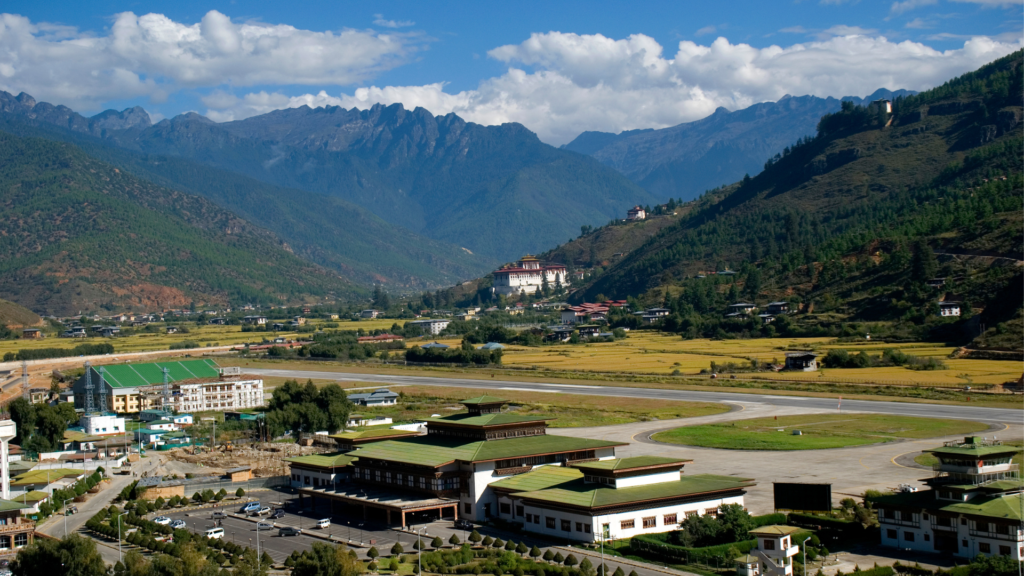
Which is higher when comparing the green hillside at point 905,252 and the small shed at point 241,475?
the green hillside at point 905,252

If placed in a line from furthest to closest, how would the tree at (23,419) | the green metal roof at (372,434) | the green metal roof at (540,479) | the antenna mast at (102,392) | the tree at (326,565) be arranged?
1. the antenna mast at (102,392)
2. the tree at (23,419)
3. the green metal roof at (372,434)
4. the green metal roof at (540,479)
5. the tree at (326,565)

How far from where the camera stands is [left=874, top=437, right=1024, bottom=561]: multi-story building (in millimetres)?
39812

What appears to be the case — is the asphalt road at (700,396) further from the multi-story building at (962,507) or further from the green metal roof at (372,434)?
the green metal roof at (372,434)

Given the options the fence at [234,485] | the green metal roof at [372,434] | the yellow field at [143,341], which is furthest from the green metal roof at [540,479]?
the yellow field at [143,341]

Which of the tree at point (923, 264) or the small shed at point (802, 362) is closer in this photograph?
the small shed at point (802, 362)

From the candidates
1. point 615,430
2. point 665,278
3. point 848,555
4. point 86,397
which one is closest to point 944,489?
point 848,555

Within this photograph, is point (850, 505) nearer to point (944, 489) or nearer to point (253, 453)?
point (944, 489)

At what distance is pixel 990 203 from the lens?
144375 mm

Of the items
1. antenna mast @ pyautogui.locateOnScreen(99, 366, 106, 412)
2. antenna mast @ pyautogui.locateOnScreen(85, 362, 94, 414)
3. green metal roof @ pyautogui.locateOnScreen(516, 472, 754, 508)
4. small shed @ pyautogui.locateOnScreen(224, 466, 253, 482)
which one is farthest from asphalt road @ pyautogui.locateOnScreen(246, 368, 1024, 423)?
small shed @ pyautogui.locateOnScreen(224, 466, 253, 482)

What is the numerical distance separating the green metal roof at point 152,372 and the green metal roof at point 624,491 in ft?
207

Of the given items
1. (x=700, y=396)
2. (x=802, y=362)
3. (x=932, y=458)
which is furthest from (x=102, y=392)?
(x=932, y=458)

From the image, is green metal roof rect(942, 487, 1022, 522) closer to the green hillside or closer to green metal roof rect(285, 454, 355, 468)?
green metal roof rect(285, 454, 355, 468)

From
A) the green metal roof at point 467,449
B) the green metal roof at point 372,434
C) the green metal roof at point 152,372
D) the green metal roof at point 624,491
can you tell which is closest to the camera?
the green metal roof at point 624,491

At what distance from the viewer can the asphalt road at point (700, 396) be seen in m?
74.9
